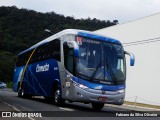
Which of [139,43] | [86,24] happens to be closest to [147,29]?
[139,43]

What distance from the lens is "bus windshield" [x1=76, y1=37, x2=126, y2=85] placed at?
16.6m

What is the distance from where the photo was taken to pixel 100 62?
1697cm

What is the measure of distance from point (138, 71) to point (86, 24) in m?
37.3

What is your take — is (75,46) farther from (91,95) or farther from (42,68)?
(42,68)

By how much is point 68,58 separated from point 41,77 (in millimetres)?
5175

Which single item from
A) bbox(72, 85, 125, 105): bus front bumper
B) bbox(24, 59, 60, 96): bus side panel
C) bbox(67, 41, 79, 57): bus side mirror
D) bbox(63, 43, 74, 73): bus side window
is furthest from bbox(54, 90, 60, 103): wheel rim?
bbox(67, 41, 79, 57): bus side mirror

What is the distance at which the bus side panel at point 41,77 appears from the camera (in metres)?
19.7

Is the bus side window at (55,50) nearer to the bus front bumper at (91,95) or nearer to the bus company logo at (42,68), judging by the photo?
the bus company logo at (42,68)

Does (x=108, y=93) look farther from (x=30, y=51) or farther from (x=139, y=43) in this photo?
(x=139, y=43)

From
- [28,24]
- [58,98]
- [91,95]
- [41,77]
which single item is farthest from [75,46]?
[28,24]

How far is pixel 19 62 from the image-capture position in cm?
3088

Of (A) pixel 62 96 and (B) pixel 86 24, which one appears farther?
(B) pixel 86 24

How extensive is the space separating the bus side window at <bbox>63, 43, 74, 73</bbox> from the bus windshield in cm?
45

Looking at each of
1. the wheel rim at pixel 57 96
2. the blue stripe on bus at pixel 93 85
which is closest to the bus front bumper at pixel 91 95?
the blue stripe on bus at pixel 93 85
